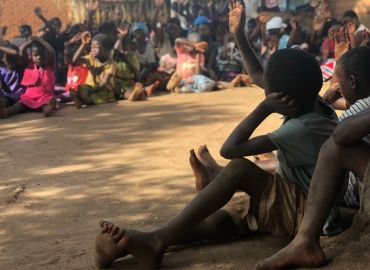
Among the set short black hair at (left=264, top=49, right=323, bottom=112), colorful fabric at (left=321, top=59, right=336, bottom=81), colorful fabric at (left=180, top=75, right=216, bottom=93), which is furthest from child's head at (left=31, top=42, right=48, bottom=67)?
short black hair at (left=264, top=49, right=323, bottom=112)

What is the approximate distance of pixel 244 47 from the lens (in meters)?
3.35

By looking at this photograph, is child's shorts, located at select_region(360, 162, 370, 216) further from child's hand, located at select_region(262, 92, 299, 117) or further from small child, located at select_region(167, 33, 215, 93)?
small child, located at select_region(167, 33, 215, 93)

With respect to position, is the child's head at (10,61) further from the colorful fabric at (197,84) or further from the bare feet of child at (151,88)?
the colorful fabric at (197,84)

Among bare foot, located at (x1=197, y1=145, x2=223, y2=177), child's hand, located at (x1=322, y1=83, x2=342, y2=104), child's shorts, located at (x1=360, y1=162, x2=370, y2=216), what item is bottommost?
bare foot, located at (x1=197, y1=145, x2=223, y2=177)

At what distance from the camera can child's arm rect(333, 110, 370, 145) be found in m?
2.16

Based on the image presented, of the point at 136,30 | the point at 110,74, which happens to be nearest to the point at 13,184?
the point at 110,74

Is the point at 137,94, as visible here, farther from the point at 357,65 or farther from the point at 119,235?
the point at 119,235

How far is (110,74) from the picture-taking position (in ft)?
28.6

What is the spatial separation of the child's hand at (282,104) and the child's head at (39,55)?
229 inches

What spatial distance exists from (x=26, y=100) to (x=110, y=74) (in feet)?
4.75

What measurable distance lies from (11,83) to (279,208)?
6.25 meters

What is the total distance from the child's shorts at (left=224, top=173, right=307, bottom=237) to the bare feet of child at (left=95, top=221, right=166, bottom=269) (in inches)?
18.1

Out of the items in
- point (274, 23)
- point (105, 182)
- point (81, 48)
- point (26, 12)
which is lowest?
point (105, 182)

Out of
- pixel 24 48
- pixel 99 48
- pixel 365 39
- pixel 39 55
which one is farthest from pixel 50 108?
pixel 365 39
